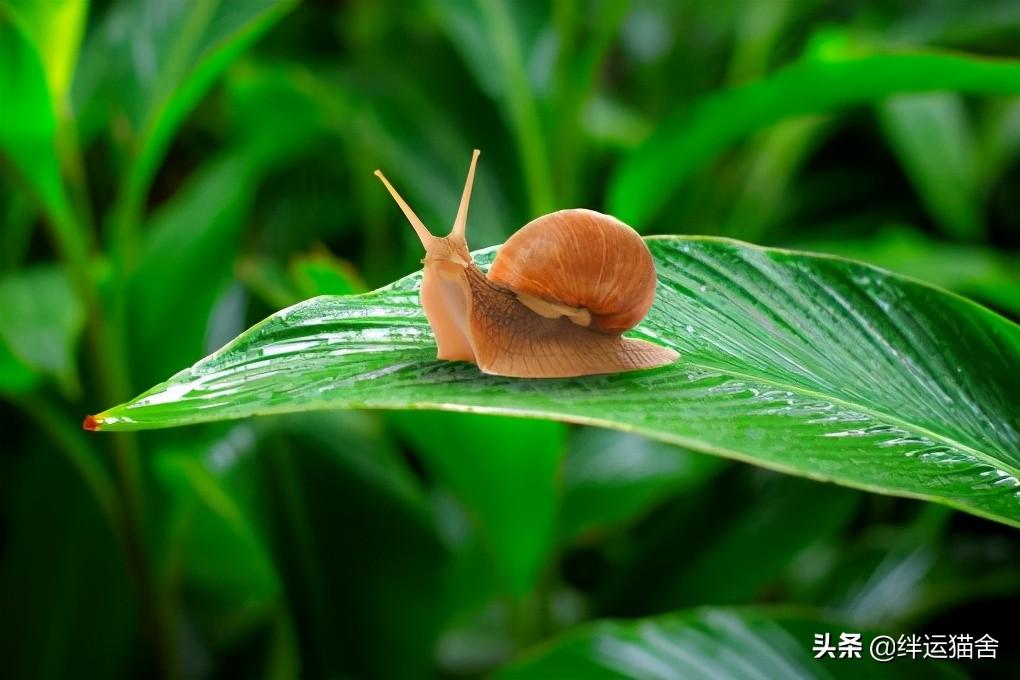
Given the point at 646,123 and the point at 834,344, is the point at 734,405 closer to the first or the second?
the point at 834,344

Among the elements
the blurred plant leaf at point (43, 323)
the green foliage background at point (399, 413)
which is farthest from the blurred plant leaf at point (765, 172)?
the blurred plant leaf at point (43, 323)

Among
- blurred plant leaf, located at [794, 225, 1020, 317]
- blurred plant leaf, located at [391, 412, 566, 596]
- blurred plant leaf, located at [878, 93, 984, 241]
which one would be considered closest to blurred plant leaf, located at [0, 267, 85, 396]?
blurred plant leaf, located at [391, 412, 566, 596]

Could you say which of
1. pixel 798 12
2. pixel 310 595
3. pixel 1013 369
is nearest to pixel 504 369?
pixel 1013 369

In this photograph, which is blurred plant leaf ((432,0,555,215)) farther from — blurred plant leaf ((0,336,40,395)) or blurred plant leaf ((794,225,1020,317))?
blurred plant leaf ((0,336,40,395))

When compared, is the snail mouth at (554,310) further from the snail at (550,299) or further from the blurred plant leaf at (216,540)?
the blurred plant leaf at (216,540)

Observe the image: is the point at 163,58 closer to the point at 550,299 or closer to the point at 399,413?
the point at 399,413
